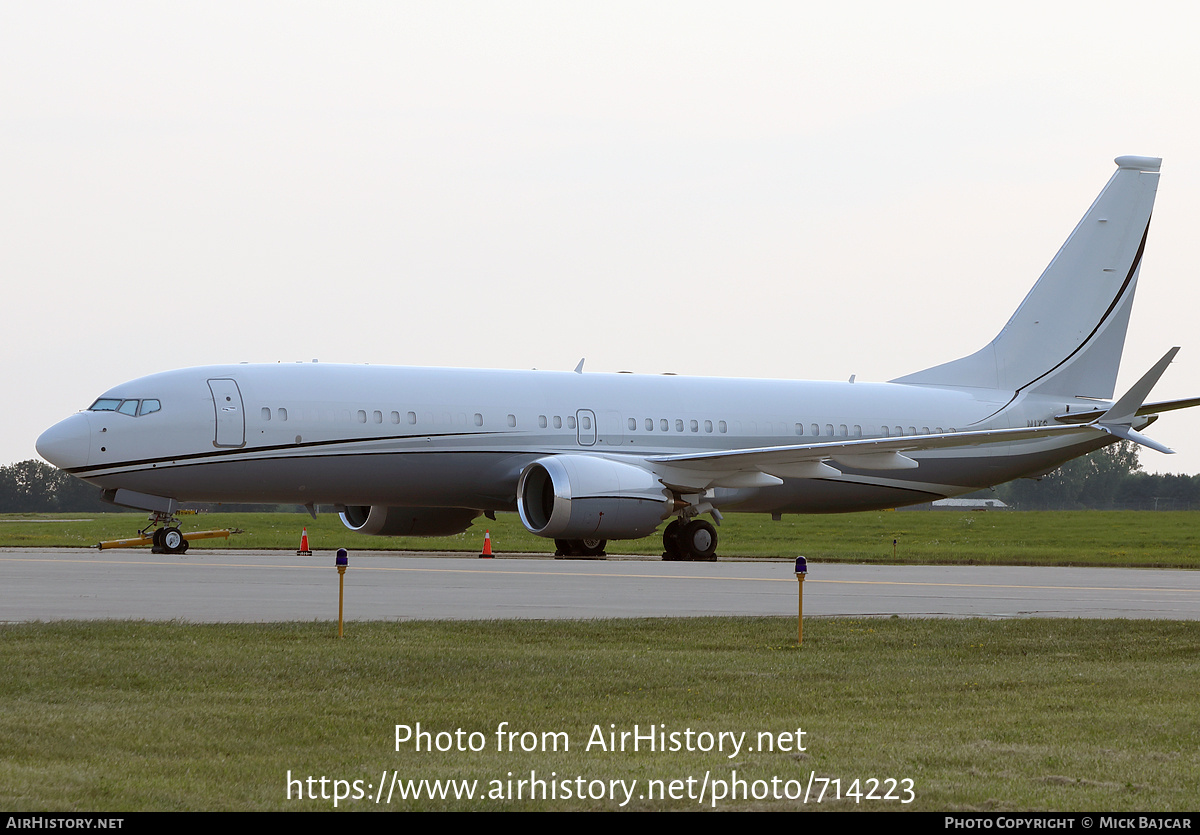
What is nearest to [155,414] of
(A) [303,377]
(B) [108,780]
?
(A) [303,377]

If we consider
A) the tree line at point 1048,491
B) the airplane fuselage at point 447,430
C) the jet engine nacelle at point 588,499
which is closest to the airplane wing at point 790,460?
the airplane fuselage at point 447,430

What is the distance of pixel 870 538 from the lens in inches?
1805

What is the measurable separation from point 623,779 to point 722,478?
24.2m

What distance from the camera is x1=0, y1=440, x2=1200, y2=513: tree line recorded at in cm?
11006

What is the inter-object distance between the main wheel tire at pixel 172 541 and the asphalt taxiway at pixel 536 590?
0.31m

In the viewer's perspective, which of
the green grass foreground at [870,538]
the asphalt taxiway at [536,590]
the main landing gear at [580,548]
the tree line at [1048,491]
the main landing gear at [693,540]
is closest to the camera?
the asphalt taxiway at [536,590]

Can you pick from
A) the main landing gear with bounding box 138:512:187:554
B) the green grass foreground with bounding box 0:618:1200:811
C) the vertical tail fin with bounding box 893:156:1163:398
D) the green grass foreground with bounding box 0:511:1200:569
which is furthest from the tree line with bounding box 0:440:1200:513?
the green grass foreground with bounding box 0:618:1200:811

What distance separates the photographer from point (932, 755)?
7.88m

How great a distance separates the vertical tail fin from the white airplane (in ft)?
0.18

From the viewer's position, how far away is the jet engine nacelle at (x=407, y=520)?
3216cm

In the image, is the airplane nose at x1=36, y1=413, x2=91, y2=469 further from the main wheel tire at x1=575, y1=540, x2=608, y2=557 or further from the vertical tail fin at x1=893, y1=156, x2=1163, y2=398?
the vertical tail fin at x1=893, y1=156, x2=1163, y2=398

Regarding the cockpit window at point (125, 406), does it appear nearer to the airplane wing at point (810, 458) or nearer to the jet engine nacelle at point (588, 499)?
the jet engine nacelle at point (588, 499)
